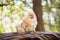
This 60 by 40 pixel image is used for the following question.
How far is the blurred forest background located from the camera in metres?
1.77

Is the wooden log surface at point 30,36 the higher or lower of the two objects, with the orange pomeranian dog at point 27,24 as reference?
lower

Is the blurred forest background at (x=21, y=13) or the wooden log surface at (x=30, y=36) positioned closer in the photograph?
the wooden log surface at (x=30, y=36)

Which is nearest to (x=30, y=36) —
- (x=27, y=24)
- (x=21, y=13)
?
(x=27, y=24)

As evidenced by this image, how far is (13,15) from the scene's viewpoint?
5.92 feet

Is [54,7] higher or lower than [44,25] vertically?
higher

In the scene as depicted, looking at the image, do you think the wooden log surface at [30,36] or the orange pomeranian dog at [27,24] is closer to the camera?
the wooden log surface at [30,36]

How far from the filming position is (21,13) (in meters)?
1.83

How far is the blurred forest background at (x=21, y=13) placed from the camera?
5.82ft

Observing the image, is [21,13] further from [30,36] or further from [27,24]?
[30,36]

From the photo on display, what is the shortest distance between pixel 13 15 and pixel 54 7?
0.53 meters

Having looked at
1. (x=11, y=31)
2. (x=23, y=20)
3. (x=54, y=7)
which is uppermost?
(x=54, y=7)

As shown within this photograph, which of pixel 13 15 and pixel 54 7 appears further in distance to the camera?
pixel 54 7

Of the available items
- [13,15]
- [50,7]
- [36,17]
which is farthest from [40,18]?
[13,15]

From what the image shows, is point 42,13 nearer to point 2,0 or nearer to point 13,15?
point 13,15
